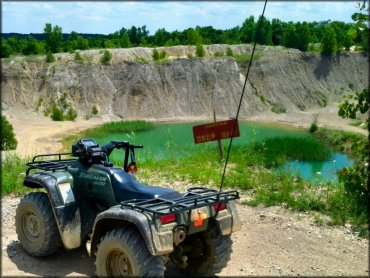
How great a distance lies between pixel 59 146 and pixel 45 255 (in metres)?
20.6

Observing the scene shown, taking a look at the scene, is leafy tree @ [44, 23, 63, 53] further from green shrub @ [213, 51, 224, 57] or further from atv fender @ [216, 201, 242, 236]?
atv fender @ [216, 201, 242, 236]

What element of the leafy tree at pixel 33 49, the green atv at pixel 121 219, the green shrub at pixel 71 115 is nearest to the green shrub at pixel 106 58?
the leafy tree at pixel 33 49

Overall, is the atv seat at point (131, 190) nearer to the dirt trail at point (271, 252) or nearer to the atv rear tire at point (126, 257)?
the atv rear tire at point (126, 257)

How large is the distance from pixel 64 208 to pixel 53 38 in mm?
41757

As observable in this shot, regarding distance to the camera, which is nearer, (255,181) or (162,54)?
(255,181)

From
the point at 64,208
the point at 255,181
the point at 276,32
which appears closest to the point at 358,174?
the point at 64,208

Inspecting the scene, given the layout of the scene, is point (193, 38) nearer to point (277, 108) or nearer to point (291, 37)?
point (291, 37)

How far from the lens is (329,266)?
19.6ft

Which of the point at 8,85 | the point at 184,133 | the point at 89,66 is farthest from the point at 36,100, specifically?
the point at 184,133

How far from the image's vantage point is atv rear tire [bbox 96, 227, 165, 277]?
14.8 feet

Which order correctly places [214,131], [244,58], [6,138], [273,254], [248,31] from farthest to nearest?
[248,31]
[244,58]
[6,138]
[214,131]
[273,254]

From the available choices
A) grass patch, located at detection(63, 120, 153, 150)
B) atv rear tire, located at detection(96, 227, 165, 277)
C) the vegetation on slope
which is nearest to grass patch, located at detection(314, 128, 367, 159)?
the vegetation on slope

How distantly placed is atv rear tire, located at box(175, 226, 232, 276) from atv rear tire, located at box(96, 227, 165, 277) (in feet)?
2.34

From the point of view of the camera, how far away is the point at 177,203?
15.3 ft
